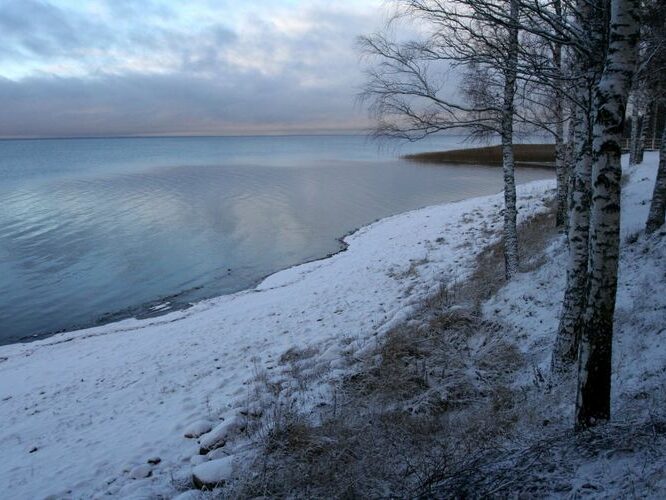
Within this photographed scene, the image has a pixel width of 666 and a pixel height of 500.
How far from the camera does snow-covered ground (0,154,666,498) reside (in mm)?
6531

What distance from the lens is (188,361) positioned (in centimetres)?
1109

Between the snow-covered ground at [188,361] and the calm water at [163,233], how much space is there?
10.6 feet

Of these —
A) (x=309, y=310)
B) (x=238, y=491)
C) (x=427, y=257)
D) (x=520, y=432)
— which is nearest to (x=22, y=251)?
(x=309, y=310)

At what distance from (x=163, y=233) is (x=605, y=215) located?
3077 centimetres

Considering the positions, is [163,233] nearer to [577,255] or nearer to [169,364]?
[169,364]

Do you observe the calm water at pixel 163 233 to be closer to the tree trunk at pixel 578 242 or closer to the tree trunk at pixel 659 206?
the tree trunk at pixel 578 242

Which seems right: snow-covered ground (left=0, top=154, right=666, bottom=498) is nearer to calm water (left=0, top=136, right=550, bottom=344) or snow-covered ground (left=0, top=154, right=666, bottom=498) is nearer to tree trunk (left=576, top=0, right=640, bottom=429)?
tree trunk (left=576, top=0, right=640, bottom=429)

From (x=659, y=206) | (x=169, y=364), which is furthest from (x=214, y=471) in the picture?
(x=659, y=206)

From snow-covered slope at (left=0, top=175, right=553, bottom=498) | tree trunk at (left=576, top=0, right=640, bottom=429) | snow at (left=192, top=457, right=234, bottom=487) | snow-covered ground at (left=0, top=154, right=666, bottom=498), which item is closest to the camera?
tree trunk at (left=576, top=0, right=640, bottom=429)

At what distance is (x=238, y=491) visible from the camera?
4.77 metres

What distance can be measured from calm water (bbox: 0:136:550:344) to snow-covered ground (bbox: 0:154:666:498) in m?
3.24

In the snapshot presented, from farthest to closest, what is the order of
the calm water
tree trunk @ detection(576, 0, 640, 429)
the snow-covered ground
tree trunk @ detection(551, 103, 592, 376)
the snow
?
1. the calm water
2. the snow-covered ground
3. tree trunk @ detection(551, 103, 592, 376)
4. the snow
5. tree trunk @ detection(576, 0, 640, 429)

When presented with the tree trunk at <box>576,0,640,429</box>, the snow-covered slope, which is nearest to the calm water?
the snow-covered slope

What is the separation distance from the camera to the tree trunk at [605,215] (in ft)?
11.6
